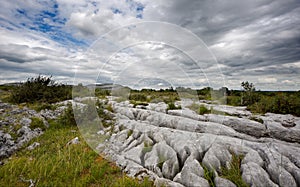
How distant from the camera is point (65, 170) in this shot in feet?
14.6

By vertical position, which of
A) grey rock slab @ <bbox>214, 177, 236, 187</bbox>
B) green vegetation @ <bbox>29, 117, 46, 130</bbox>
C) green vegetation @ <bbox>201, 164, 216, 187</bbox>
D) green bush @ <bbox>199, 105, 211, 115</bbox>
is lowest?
green vegetation @ <bbox>29, 117, 46, 130</bbox>

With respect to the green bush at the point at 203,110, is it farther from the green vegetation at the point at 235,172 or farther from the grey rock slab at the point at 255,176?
the grey rock slab at the point at 255,176

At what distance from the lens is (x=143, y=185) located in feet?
12.2

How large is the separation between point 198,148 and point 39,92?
17.3m

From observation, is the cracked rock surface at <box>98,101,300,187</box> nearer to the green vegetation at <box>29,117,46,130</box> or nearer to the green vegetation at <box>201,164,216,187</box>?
the green vegetation at <box>201,164,216,187</box>

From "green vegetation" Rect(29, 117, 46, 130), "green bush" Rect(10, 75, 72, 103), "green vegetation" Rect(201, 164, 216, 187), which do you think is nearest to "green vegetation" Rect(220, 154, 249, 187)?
"green vegetation" Rect(201, 164, 216, 187)

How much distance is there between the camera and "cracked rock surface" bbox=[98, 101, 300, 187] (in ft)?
11.6

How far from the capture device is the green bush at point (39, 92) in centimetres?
1582

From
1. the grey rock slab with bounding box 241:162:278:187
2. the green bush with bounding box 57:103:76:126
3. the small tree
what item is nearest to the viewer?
the grey rock slab with bounding box 241:162:278:187

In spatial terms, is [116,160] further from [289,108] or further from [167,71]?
[289,108]

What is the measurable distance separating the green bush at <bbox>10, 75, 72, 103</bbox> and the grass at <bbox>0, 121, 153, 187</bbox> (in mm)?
12287

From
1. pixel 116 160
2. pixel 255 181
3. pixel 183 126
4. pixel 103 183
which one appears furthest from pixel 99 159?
pixel 255 181

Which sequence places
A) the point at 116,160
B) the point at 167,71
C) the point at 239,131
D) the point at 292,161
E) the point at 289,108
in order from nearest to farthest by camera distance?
the point at 292,161
the point at 116,160
the point at 239,131
the point at 167,71
the point at 289,108

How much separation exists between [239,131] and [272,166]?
2628 millimetres
